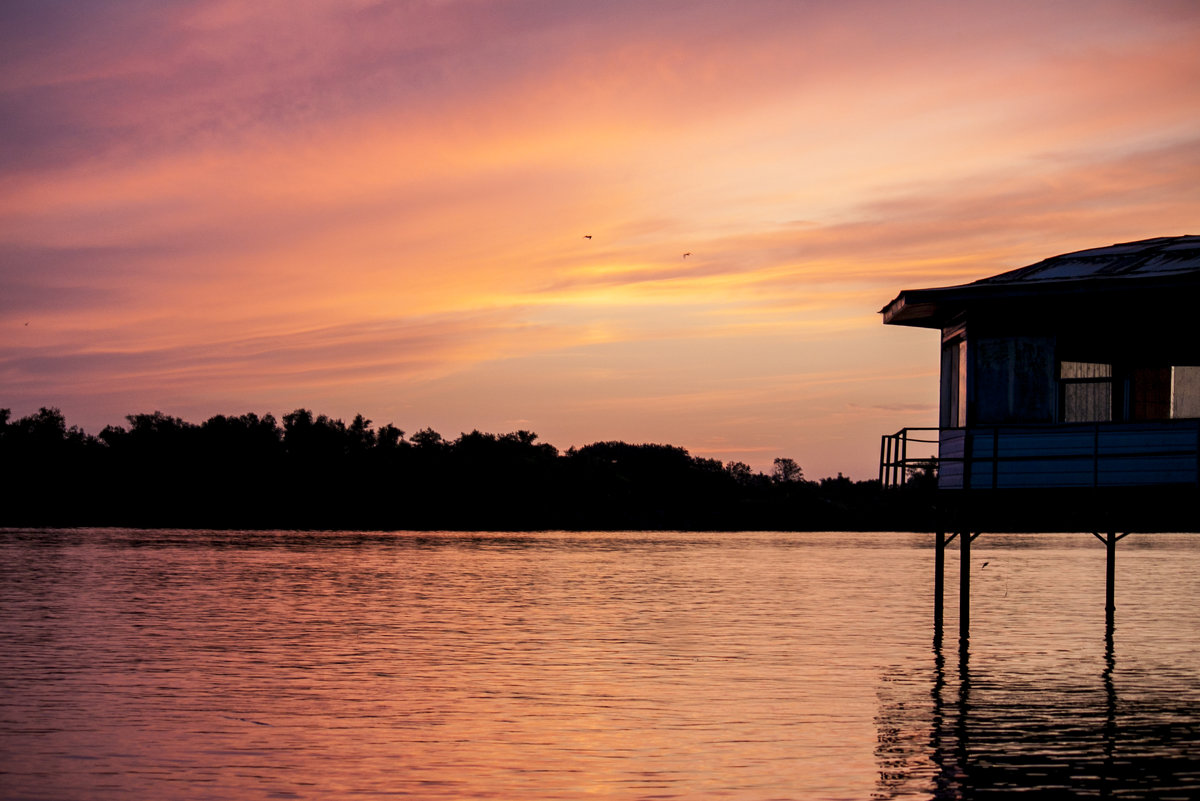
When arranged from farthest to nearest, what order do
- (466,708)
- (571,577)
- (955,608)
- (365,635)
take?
(571,577), (955,608), (365,635), (466,708)

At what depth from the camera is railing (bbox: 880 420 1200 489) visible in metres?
27.5

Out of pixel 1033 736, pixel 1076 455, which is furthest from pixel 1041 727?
pixel 1076 455

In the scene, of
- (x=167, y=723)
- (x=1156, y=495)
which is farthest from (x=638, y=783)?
(x=1156, y=495)

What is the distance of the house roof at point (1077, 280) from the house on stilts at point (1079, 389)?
0.11ft

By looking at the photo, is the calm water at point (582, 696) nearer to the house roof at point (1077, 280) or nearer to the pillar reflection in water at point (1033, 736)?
the pillar reflection in water at point (1033, 736)

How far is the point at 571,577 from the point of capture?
7875 cm

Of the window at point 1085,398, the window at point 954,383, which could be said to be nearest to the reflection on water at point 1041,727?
the window at point 1085,398

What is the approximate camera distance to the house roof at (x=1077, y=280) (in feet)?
91.2

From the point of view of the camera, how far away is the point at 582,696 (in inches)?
1085

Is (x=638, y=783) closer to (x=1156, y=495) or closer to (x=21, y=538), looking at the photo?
(x=1156, y=495)

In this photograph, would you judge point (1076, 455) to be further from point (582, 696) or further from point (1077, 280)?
point (582, 696)

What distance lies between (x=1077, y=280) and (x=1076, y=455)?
378 cm

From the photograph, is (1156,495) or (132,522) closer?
(1156,495)

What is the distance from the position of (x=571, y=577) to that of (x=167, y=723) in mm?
55545
